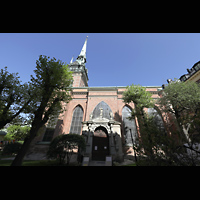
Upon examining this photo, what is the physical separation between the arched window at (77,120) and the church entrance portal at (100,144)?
338cm

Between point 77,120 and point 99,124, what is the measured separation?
4.83 meters

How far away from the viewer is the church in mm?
12454

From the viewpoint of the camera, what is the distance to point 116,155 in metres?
11.5

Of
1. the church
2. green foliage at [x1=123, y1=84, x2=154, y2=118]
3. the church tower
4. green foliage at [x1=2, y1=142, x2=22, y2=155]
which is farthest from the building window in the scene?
the church tower

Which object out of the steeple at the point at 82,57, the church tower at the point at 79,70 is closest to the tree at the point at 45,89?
the church tower at the point at 79,70

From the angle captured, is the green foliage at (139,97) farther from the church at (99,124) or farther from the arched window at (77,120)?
the arched window at (77,120)

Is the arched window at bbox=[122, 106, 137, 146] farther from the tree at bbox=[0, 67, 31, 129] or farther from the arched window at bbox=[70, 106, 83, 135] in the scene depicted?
the tree at bbox=[0, 67, 31, 129]

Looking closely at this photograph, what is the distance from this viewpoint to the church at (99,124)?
12.5 meters

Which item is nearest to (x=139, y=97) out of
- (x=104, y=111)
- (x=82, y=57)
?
(x=104, y=111)

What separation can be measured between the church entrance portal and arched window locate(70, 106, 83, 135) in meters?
3.38

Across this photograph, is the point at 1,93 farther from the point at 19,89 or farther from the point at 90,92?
the point at 90,92

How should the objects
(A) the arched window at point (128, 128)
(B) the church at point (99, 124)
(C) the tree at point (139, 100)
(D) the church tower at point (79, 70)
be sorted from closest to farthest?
(B) the church at point (99, 124)
(C) the tree at point (139, 100)
(A) the arched window at point (128, 128)
(D) the church tower at point (79, 70)

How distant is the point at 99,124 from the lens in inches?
553
